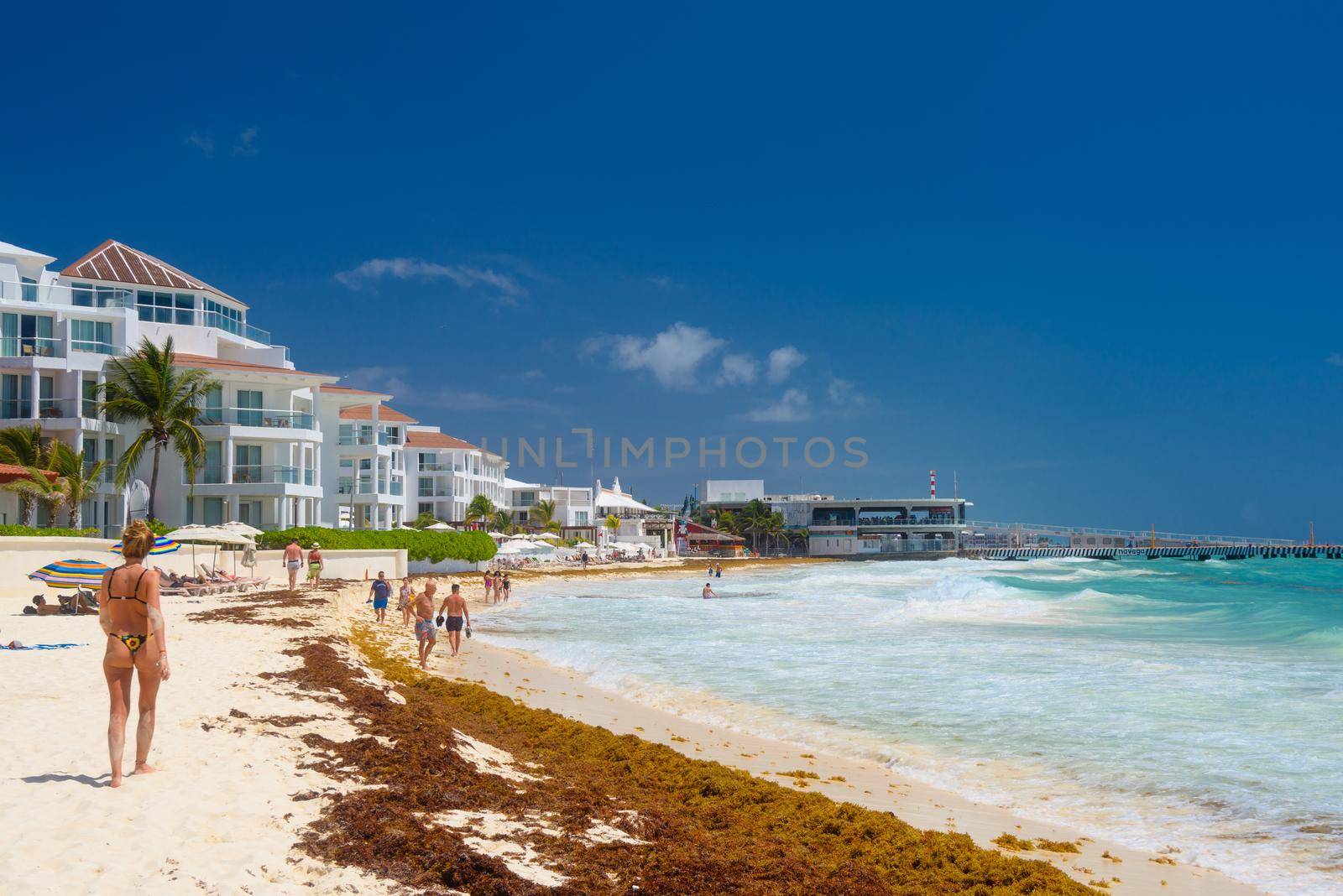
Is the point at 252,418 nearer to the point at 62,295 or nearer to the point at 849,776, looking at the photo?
the point at 62,295

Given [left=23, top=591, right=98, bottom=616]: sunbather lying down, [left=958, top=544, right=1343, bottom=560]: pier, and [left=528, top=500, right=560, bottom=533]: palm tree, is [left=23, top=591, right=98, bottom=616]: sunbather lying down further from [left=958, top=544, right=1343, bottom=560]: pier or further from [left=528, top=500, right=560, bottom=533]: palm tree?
[left=958, top=544, right=1343, bottom=560]: pier

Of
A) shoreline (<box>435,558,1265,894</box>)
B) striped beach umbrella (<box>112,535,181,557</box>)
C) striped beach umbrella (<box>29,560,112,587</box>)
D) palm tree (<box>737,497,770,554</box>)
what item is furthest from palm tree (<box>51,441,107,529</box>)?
palm tree (<box>737,497,770,554</box>)

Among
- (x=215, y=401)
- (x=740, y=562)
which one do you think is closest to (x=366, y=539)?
(x=215, y=401)

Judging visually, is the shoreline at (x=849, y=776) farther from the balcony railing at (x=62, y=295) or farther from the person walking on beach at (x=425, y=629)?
the balcony railing at (x=62, y=295)

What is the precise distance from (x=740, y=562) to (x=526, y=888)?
84.0 m

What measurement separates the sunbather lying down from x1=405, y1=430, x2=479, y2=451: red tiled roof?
2036 inches

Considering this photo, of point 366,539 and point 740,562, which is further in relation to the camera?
point 740,562

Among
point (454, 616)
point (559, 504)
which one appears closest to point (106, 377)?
point (454, 616)

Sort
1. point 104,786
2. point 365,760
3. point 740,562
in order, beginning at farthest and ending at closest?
point 740,562 < point 365,760 < point 104,786

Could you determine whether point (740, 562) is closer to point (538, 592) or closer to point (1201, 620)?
point (538, 592)

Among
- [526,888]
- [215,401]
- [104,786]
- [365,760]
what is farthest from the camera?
[215,401]

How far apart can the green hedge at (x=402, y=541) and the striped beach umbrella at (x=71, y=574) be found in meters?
14.7

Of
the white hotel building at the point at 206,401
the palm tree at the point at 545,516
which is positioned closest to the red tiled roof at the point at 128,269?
the white hotel building at the point at 206,401

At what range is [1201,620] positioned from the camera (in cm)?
3053
